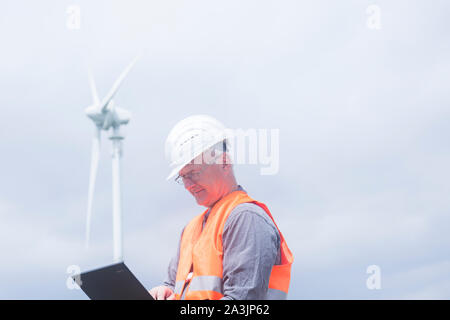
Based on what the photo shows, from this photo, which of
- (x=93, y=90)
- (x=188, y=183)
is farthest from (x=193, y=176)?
(x=93, y=90)

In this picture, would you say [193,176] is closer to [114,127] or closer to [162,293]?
[162,293]

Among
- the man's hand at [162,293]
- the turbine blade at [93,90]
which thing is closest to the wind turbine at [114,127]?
the turbine blade at [93,90]

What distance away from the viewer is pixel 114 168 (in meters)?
29.2

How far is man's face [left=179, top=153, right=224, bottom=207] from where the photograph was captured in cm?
542

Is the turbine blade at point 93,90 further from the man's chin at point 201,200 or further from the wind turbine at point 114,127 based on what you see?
the man's chin at point 201,200

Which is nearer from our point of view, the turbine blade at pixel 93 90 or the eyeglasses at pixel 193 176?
the eyeglasses at pixel 193 176

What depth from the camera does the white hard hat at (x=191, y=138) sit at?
5.43 meters

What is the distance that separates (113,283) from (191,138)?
1.49m

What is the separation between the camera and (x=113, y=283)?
16.2 ft

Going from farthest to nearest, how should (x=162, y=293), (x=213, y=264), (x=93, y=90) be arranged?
(x=93, y=90) → (x=162, y=293) → (x=213, y=264)

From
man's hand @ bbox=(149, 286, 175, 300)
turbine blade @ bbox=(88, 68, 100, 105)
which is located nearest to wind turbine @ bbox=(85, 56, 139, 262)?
turbine blade @ bbox=(88, 68, 100, 105)

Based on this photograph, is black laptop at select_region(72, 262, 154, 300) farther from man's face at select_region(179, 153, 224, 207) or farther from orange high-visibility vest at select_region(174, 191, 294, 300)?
man's face at select_region(179, 153, 224, 207)

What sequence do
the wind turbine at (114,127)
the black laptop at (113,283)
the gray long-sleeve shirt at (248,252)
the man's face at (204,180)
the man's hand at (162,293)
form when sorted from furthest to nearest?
1. the wind turbine at (114,127)
2. the man's hand at (162,293)
3. the man's face at (204,180)
4. the black laptop at (113,283)
5. the gray long-sleeve shirt at (248,252)
